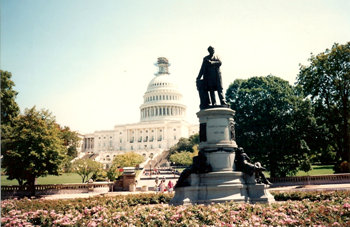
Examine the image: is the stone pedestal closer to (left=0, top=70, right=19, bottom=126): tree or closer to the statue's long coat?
the statue's long coat

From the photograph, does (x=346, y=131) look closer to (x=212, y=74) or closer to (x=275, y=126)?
(x=275, y=126)

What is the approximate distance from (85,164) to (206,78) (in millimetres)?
28670

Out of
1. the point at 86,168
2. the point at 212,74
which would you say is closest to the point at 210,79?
the point at 212,74

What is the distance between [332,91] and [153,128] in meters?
107

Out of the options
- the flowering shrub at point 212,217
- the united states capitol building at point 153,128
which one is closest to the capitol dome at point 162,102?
the united states capitol building at point 153,128

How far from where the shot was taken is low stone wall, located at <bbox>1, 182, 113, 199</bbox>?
26781 millimetres

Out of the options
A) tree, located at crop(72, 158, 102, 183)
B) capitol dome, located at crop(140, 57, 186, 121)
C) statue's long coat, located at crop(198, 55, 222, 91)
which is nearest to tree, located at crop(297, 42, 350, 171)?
statue's long coat, located at crop(198, 55, 222, 91)

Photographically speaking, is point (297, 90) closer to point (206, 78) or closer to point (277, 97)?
point (277, 97)

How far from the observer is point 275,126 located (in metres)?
31.4

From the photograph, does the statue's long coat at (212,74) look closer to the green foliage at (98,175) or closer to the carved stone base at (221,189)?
the carved stone base at (221,189)

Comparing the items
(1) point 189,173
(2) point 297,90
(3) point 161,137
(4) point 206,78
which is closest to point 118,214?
(1) point 189,173

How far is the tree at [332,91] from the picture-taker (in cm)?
3095

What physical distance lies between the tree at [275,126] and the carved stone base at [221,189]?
63.2 ft

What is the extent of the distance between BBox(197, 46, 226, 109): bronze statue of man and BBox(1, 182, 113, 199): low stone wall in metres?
20.7
